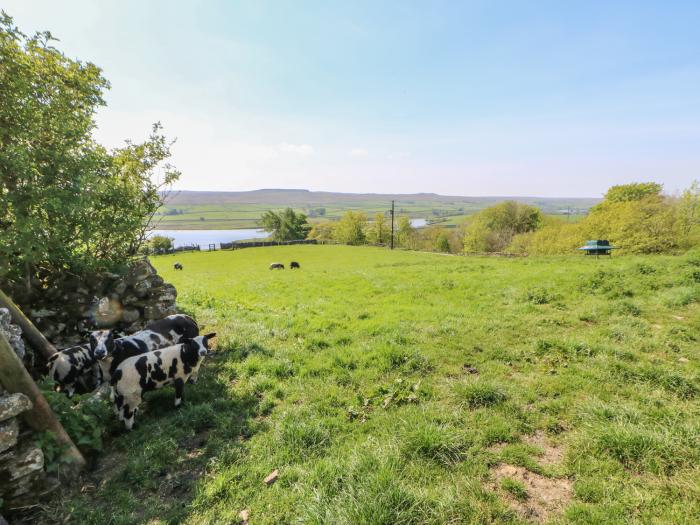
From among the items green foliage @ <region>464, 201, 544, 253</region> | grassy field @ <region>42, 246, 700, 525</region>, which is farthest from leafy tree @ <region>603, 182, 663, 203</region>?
grassy field @ <region>42, 246, 700, 525</region>

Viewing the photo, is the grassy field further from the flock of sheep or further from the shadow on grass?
the flock of sheep

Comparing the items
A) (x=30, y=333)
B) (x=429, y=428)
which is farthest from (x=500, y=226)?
(x=30, y=333)

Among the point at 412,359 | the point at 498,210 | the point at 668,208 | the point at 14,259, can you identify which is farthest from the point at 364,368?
the point at 498,210

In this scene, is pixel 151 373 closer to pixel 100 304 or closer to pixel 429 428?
pixel 100 304

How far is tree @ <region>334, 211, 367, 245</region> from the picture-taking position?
291ft

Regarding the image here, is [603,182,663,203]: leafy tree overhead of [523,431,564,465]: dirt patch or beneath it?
overhead

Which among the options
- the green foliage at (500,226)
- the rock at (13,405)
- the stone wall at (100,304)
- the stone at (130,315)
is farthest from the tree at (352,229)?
the rock at (13,405)

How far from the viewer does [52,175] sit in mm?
7277

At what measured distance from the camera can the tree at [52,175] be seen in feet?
A: 22.5

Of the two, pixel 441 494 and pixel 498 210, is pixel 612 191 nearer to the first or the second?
pixel 498 210

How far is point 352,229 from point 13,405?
85.9 meters

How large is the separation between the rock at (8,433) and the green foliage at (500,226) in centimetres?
7851

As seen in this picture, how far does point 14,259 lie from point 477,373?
11.0 meters

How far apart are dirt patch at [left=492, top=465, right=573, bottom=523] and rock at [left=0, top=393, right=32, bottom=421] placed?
5935mm
